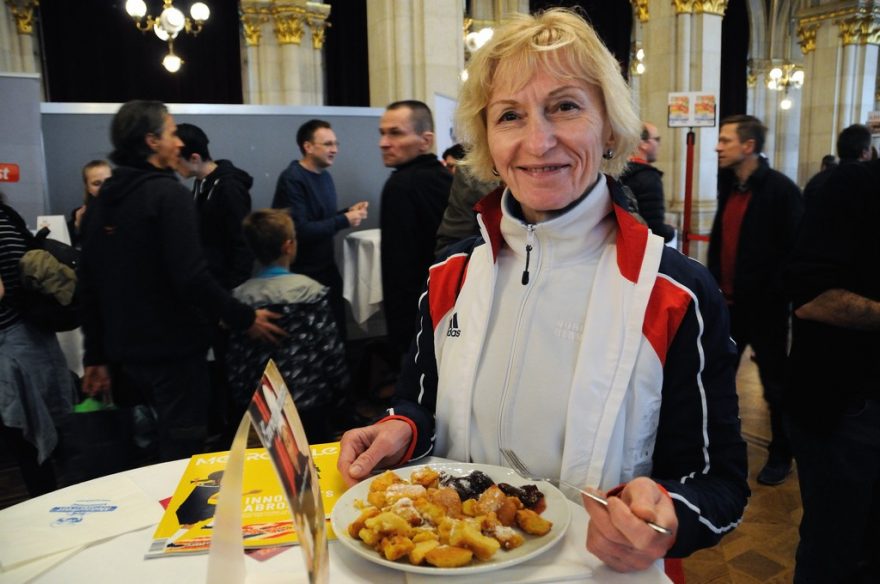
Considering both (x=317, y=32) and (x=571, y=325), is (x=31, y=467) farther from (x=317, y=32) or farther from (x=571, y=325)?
(x=317, y=32)

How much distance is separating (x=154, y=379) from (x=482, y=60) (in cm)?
199

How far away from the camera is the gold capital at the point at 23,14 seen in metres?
11.2

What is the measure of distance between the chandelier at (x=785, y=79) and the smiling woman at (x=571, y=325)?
20.0 m

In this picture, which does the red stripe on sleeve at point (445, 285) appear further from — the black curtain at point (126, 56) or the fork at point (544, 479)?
the black curtain at point (126, 56)

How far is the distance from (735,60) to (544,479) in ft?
70.7

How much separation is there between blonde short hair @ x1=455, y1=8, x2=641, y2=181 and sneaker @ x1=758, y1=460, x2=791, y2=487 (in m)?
2.78

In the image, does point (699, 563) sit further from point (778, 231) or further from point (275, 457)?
point (275, 457)

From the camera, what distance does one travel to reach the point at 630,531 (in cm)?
93

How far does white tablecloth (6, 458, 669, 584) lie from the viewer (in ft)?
3.20

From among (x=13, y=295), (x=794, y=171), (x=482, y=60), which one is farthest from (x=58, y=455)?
(x=794, y=171)

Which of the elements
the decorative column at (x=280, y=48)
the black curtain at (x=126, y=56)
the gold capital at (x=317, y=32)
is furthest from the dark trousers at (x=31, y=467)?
the black curtain at (x=126, y=56)

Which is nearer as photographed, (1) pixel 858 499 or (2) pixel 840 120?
(1) pixel 858 499

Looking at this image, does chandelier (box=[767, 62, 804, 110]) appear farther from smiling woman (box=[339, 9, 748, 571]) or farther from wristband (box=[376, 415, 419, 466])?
wristband (box=[376, 415, 419, 466])

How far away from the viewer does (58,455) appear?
12.4ft
